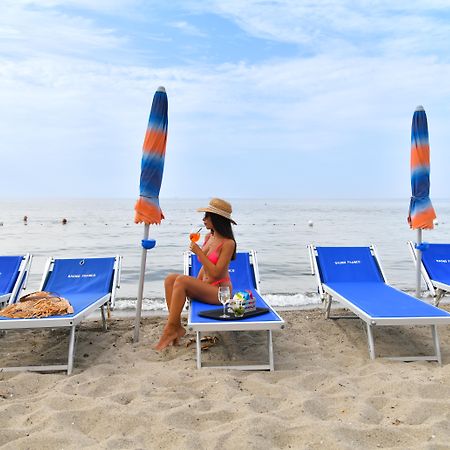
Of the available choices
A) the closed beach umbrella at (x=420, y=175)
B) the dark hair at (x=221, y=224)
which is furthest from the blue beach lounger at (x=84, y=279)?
the closed beach umbrella at (x=420, y=175)

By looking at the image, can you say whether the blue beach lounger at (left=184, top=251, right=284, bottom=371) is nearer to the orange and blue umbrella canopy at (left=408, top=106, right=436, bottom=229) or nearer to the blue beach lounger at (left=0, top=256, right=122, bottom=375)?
the blue beach lounger at (left=0, top=256, right=122, bottom=375)

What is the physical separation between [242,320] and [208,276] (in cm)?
87

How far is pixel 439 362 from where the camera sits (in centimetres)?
429

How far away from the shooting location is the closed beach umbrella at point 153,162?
4891 mm

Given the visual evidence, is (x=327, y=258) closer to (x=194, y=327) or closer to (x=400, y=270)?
(x=194, y=327)

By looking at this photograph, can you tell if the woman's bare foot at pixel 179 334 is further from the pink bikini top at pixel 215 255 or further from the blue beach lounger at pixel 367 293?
the blue beach lounger at pixel 367 293

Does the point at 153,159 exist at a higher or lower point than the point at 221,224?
higher

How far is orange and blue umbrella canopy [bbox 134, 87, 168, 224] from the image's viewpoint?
16.0 ft

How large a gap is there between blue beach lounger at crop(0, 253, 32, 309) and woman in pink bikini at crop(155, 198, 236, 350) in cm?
183

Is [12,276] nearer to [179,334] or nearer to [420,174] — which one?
[179,334]

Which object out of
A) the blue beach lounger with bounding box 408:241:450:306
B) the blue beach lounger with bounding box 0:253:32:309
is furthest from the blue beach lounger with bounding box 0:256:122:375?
the blue beach lounger with bounding box 408:241:450:306

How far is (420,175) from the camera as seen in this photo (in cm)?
588

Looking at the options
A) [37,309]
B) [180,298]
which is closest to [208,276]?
[180,298]

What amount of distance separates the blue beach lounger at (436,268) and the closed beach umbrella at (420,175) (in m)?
0.34
